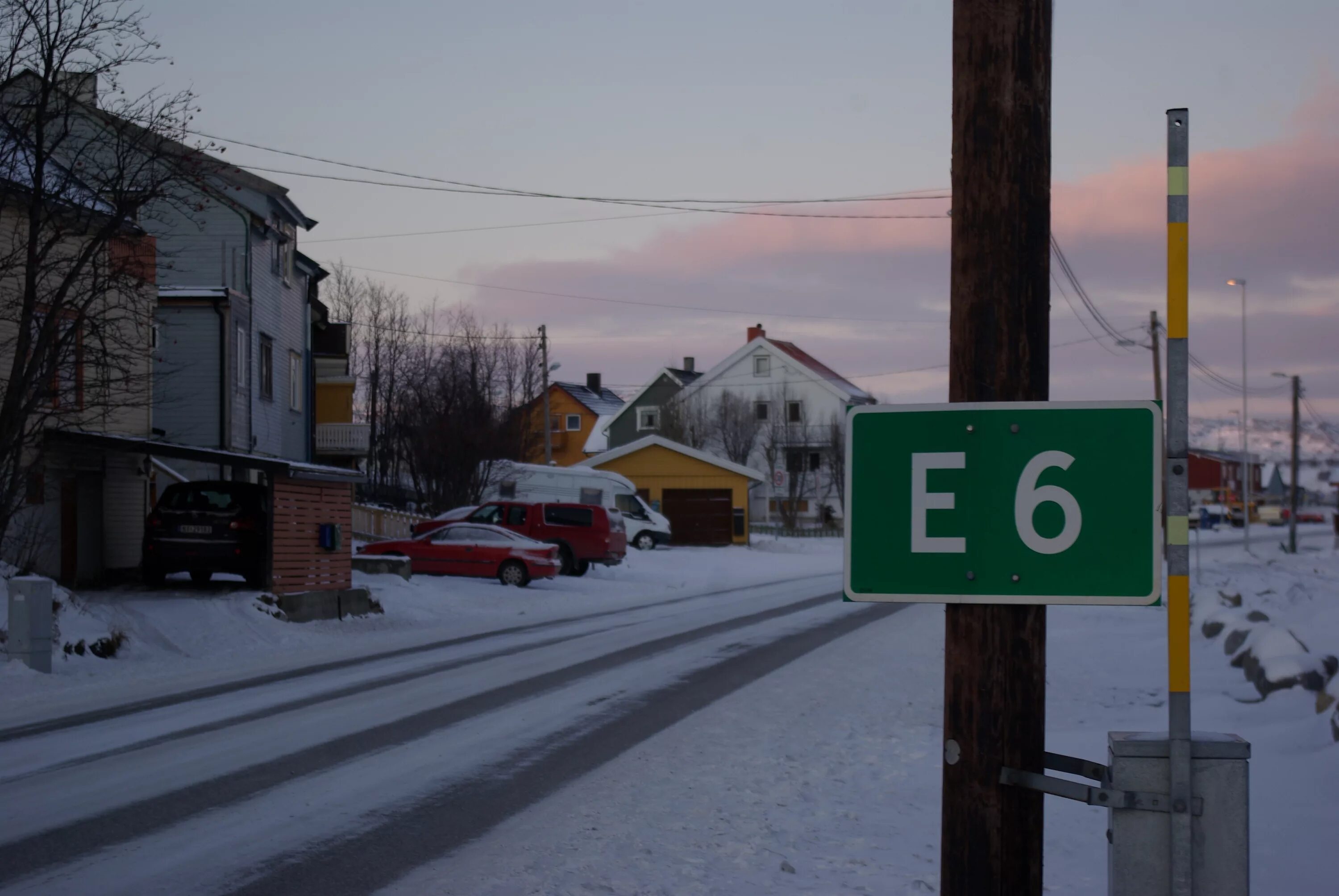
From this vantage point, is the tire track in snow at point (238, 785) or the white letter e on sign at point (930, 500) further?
the tire track in snow at point (238, 785)

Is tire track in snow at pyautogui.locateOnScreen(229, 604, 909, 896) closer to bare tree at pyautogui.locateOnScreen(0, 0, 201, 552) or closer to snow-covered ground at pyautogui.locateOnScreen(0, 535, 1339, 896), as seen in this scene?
snow-covered ground at pyautogui.locateOnScreen(0, 535, 1339, 896)

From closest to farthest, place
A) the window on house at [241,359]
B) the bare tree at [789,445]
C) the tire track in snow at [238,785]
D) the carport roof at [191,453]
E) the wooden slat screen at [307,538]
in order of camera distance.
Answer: the tire track in snow at [238,785], the carport roof at [191,453], the wooden slat screen at [307,538], the window on house at [241,359], the bare tree at [789,445]

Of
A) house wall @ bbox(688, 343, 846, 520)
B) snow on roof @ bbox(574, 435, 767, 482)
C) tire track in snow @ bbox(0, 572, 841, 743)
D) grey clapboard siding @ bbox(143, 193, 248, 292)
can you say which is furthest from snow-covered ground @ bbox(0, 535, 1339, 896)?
house wall @ bbox(688, 343, 846, 520)

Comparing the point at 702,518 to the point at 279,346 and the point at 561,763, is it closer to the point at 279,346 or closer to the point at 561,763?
the point at 279,346

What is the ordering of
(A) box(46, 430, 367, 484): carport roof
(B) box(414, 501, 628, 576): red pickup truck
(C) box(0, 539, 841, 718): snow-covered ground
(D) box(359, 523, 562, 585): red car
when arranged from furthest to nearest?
(B) box(414, 501, 628, 576): red pickup truck
(D) box(359, 523, 562, 585): red car
(A) box(46, 430, 367, 484): carport roof
(C) box(0, 539, 841, 718): snow-covered ground

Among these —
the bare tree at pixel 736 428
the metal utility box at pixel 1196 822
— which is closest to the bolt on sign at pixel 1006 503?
the metal utility box at pixel 1196 822

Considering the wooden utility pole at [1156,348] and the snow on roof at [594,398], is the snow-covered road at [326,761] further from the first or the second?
the snow on roof at [594,398]

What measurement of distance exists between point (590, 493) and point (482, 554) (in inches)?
668

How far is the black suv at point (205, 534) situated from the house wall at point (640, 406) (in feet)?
196

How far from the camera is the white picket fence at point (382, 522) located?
4197 centimetres

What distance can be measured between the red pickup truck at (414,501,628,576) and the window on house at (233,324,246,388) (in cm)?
561

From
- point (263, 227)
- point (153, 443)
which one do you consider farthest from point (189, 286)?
point (153, 443)

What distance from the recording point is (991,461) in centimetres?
378

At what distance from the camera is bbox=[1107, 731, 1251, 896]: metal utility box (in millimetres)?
3422
